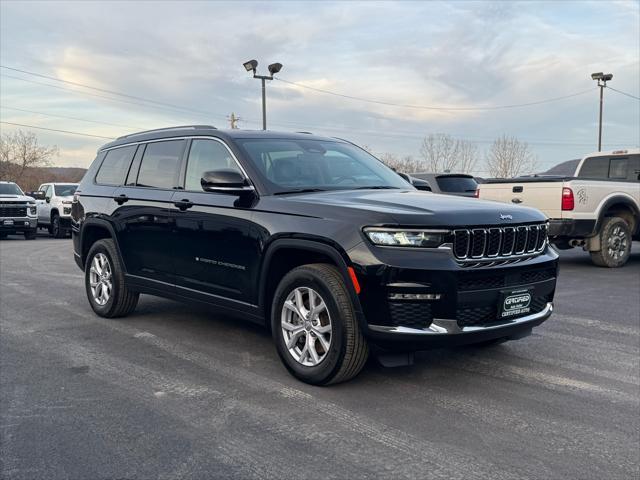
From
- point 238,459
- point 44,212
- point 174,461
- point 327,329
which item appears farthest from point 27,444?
point 44,212

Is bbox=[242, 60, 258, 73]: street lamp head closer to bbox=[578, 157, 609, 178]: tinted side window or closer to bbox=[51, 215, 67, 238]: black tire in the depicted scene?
bbox=[51, 215, 67, 238]: black tire

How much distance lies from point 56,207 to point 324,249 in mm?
19985

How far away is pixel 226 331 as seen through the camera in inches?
240

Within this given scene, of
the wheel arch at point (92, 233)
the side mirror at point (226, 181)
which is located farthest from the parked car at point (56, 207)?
the side mirror at point (226, 181)

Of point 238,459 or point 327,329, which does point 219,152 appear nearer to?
point 327,329

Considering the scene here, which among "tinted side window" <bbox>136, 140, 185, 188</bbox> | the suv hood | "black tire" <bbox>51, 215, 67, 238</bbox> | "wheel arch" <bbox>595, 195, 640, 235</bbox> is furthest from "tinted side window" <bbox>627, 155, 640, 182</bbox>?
"black tire" <bbox>51, 215, 67, 238</bbox>

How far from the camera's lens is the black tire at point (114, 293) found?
6516 millimetres

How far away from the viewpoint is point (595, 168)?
1252cm

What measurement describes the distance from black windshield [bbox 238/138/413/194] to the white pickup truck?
17.5 ft

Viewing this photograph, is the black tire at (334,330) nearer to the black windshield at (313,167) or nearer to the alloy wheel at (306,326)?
the alloy wheel at (306,326)

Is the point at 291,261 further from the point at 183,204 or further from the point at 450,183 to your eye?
the point at 450,183

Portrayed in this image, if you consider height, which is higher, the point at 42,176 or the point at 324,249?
the point at 42,176

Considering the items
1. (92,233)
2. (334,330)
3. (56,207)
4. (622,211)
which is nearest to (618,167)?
(622,211)

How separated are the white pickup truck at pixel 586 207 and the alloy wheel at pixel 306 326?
6870mm
